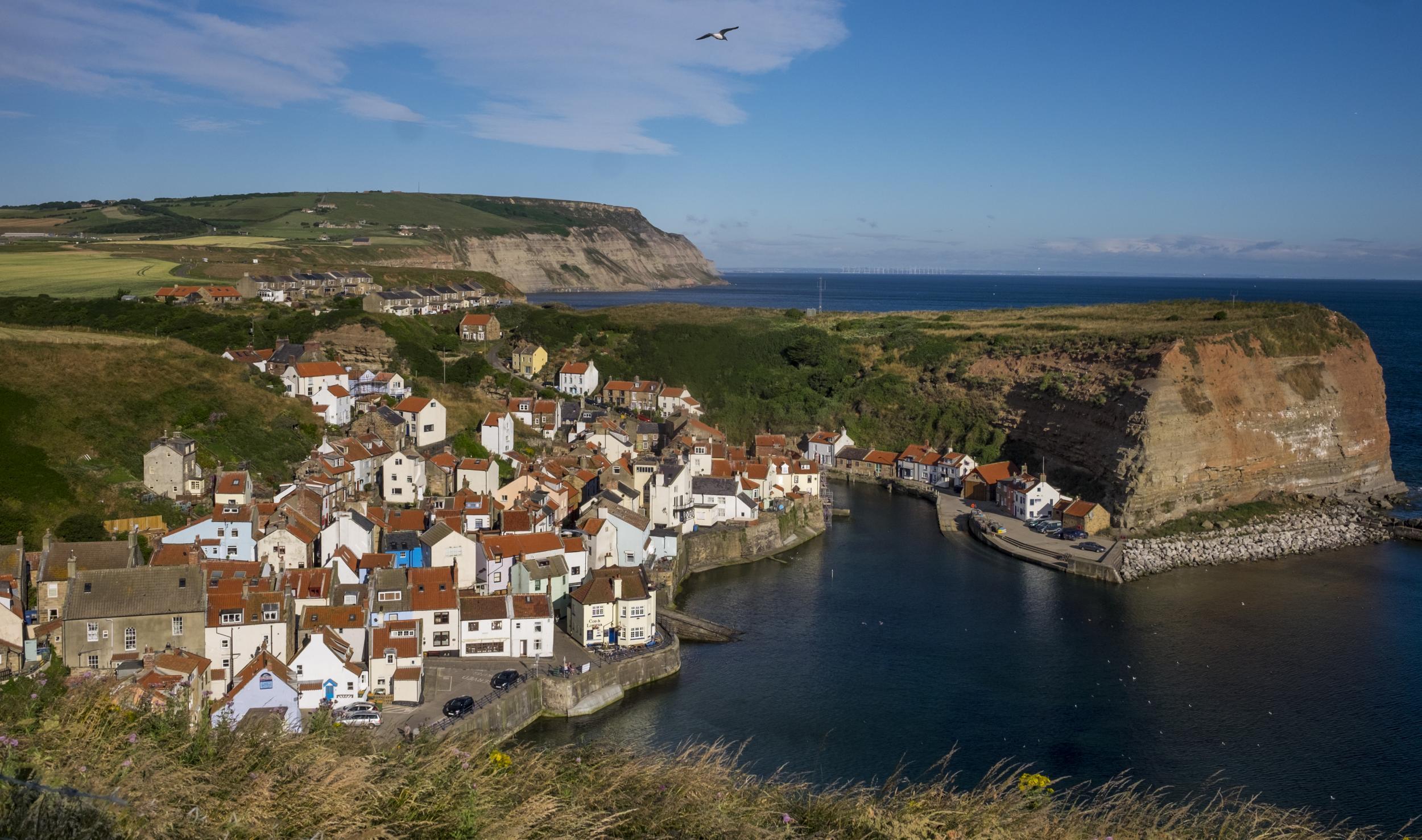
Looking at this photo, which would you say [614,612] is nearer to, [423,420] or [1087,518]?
[423,420]

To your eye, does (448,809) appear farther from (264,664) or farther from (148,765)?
(264,664)

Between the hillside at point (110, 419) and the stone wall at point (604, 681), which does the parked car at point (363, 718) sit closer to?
the stone wall at point (604, 681)

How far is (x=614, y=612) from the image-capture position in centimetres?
2192

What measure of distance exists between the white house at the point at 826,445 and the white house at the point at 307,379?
20.5 metres

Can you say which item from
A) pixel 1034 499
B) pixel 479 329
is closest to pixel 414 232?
pixel 479 329

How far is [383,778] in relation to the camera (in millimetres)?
6137

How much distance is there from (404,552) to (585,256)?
359ft

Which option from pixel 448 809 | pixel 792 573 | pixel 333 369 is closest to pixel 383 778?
pixel 448 809

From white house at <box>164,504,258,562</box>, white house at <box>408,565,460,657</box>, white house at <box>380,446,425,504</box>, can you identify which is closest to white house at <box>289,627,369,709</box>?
white house at <box>408,565,460,657</box>

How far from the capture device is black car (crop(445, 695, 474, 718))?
17.2 meters

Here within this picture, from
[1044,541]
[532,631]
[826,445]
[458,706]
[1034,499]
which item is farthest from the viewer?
[826,445]

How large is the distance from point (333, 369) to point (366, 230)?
64069 millimetres

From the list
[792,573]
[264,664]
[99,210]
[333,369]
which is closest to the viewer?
[264,664]

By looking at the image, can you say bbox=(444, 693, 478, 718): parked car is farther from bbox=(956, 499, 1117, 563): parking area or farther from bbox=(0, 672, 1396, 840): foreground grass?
bbox=(956, 499, 1117, 563): parking area
